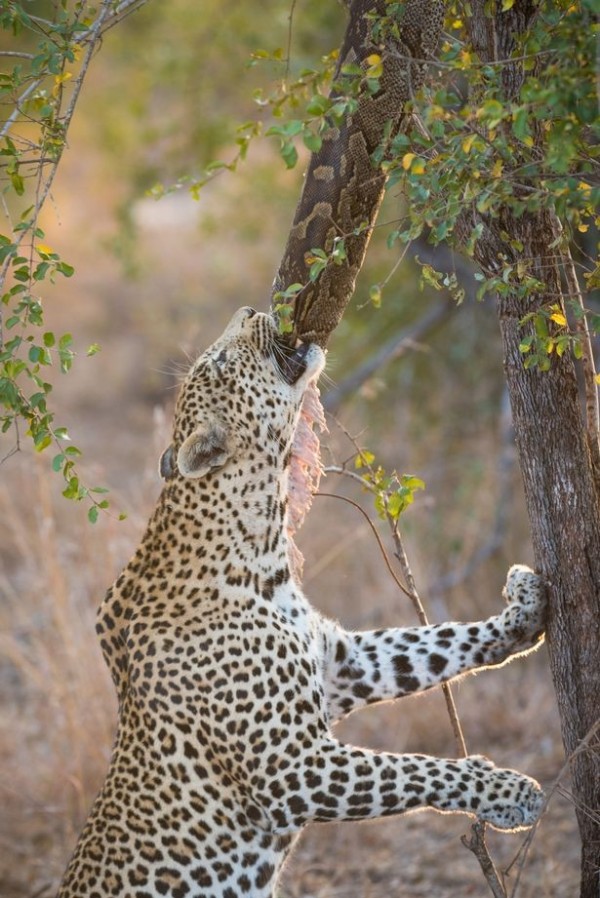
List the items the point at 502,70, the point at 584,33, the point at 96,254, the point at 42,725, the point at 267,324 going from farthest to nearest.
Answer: the point at 96,254 → the point at 42,725 → the point at 267,324 → the point at 502,70 → the point at 584,33

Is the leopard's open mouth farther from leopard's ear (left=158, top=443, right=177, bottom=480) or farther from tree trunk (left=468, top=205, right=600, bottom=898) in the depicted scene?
tree trunk (left=468, top=205, right=600, bottom=898)

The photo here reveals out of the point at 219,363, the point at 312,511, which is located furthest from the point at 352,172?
the point at 312,511

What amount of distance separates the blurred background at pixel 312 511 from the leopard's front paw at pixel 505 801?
16cm

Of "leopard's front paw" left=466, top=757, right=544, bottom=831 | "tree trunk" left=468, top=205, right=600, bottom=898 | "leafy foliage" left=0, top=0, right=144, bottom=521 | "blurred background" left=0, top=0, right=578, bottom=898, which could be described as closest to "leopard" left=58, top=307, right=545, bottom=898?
"leopard's front paw" left=466, top=757, right=544, bottom=831

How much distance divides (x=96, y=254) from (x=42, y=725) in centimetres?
1106

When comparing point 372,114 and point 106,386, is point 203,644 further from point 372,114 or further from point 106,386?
point 106,386

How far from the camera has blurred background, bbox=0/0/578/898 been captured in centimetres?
694

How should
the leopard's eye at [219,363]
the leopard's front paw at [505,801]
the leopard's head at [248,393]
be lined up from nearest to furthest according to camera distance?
the leopard's front paw at [505,801] < the leopard's head at [248,393] < the leopard's eye at [219,363]

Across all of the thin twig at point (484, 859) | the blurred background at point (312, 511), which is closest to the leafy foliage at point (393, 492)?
the blurred background at point (312, 511)

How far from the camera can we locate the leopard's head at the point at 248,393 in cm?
473

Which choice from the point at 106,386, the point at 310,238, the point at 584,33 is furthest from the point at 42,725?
the point at 106,386

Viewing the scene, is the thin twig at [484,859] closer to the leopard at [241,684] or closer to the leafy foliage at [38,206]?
the leopard at [241,684]

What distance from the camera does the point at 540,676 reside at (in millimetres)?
8820

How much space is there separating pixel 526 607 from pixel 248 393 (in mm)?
1408
